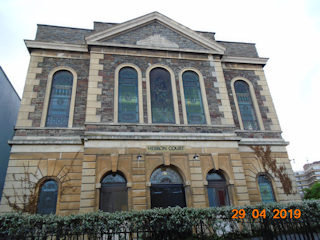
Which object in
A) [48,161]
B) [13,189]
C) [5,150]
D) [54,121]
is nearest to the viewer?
[13,189]

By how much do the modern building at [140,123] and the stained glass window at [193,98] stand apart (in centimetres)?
6

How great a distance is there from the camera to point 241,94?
49.3ft

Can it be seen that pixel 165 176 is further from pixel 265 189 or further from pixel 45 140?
pixel 45 140

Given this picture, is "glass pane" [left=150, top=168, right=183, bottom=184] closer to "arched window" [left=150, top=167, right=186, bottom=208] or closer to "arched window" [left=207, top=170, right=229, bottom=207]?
"arched window" [left=150, top=167, right=186, bottom=208]

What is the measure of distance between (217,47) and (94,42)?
25.0 feet

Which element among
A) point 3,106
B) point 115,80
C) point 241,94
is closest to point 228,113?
point 241,94

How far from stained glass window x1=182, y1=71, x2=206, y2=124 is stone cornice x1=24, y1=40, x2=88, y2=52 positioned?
6.37 meters

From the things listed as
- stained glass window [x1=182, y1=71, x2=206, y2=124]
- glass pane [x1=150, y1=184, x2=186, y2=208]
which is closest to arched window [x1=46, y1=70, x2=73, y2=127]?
glass pane [x1=150, y1=184, x2=186, y2=208]

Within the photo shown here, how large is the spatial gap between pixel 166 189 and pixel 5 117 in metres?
13.1

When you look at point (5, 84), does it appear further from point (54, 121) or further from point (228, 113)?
point (228, 113)

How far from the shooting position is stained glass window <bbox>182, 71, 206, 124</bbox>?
41.7 ft

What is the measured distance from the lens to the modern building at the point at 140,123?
414 inches

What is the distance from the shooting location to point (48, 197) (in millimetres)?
10289

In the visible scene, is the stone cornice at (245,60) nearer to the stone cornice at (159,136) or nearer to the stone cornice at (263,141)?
the stone cornice at (263,141)
